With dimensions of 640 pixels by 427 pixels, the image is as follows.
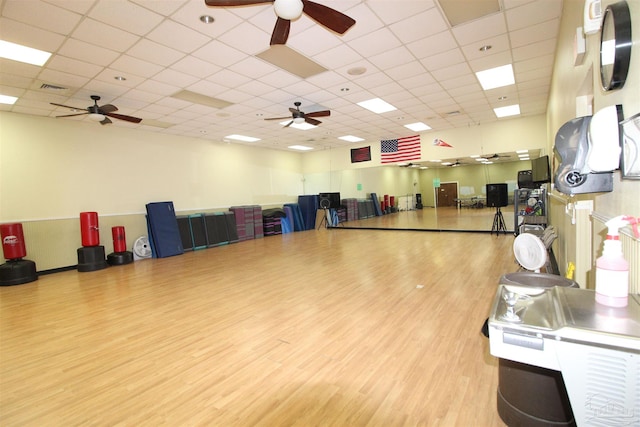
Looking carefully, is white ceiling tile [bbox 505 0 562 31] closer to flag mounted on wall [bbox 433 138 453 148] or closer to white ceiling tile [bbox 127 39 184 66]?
white ceiling tile [bbox 127 39 184 66]

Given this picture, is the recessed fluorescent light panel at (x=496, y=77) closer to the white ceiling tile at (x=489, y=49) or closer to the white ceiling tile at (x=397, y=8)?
the white ceiling tile at (x=489, y=49)

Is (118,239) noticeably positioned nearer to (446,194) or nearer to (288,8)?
(288,8)

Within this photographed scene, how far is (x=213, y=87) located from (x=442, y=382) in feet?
18.7

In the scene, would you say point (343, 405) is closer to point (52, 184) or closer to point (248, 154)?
point (52, 184)

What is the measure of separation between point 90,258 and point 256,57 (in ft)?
18.9

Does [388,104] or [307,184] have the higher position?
[388,104]

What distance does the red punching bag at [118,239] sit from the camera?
7.11 m

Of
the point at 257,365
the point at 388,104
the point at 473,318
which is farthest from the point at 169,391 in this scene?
the point at 388,104

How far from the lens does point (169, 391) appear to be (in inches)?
86.5

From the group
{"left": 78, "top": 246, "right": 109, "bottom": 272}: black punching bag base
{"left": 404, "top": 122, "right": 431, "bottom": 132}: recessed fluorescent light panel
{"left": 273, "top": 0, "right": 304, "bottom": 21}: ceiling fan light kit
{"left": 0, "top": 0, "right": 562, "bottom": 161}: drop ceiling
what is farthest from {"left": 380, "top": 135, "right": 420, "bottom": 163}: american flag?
{"left": 78, "top": 246, "right": 109, "bottom": 272}: black punching bag base

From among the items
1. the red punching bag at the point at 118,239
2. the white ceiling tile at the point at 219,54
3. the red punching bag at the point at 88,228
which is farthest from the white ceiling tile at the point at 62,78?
the red punching bag at the point at 118,239

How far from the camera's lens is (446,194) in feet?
60.1

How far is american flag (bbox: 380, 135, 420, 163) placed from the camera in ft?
34.1

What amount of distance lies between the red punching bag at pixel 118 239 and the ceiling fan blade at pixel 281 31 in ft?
20.8
